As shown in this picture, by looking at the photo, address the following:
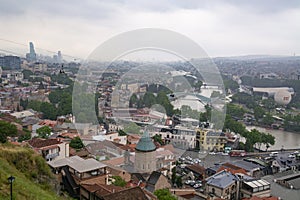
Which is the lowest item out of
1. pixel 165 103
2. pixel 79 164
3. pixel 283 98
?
pixel 283 98

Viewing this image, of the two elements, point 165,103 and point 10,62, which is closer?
point 165,103

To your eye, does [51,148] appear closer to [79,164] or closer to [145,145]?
[79,164]

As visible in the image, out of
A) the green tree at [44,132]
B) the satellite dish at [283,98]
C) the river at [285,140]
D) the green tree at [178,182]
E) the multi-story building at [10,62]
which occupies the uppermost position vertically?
the multi-story building at [10,62]

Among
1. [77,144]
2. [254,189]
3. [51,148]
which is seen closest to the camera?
[254,189]

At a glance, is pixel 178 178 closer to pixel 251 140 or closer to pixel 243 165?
pixel 243 165

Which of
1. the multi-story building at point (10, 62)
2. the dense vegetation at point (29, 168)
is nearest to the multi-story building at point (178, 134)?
the dense vegetation at point (29, 168)

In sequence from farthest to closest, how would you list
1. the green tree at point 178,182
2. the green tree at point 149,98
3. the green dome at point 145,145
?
the green tree at point 149,98
the green tree at point 178,182
the green dome at point 145,145

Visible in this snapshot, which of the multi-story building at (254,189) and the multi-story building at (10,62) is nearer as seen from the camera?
the multi-story building at (254,189)

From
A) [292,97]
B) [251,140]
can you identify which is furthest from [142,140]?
[292,97]

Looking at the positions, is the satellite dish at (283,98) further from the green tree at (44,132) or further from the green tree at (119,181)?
the green tree at (119,181)

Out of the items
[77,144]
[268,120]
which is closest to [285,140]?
[268,120]

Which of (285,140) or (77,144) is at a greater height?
(77,144)

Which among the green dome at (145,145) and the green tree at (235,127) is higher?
the green dome at (145,145)
